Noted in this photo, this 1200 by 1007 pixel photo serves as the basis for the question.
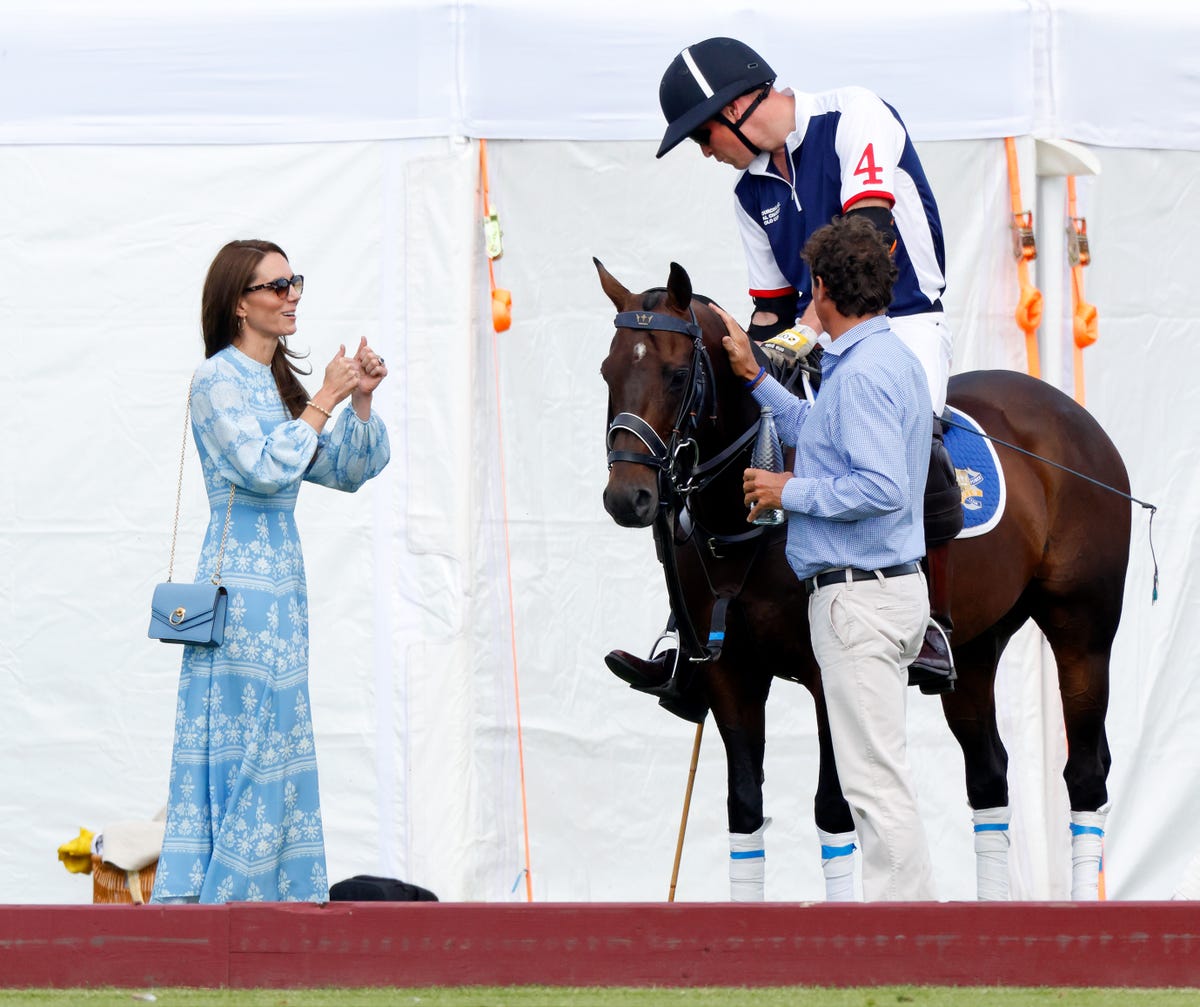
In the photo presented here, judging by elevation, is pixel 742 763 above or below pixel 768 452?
below

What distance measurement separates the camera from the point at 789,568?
15.0 feet

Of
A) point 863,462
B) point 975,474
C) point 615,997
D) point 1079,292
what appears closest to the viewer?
point 615,997

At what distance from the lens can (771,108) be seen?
15.5 ft

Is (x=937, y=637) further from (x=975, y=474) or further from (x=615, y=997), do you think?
(x=615, y=997)

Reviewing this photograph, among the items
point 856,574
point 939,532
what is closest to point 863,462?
point 856,574

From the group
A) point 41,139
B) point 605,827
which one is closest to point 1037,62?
point 605,827

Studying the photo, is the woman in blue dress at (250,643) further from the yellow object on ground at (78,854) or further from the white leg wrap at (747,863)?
the yellow object on ground at (78,854)

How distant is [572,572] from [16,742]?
6.97 feet

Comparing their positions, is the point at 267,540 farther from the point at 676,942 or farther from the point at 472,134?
the point at 472,134

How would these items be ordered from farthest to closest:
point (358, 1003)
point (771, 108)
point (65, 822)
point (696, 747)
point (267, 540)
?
point (65, 822) → point (696, 747) → point (771, 108) → point (267, 540) → point (358, 1003)

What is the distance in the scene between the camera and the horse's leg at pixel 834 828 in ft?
15.5

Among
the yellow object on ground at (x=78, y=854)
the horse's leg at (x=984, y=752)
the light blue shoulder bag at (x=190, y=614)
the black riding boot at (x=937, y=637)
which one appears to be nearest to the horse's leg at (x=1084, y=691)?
the horse's leg at (x=984, y=752)

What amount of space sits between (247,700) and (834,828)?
→ 5.74ft

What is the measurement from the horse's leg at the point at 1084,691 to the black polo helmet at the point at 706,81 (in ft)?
6.69
